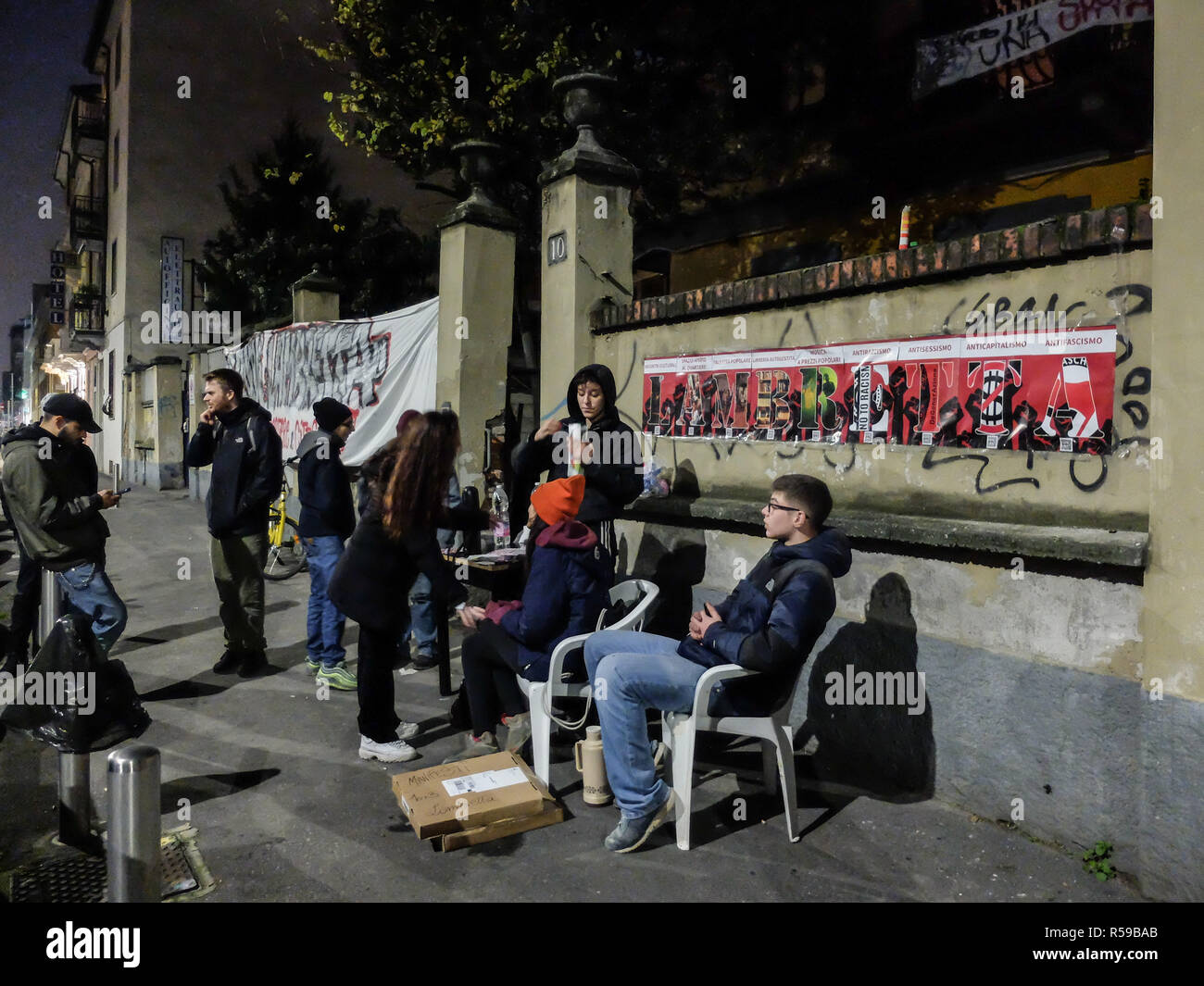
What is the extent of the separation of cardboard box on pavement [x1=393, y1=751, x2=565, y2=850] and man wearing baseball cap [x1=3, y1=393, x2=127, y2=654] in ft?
7.72

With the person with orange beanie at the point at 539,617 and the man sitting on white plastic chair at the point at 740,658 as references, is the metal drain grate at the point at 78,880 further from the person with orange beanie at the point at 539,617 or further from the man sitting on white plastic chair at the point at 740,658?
the man sitting on white plastic chair at the point at 740,658

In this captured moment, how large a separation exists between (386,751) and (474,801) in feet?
3.17

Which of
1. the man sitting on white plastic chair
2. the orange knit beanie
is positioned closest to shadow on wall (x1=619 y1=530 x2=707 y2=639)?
the orange knit beanie

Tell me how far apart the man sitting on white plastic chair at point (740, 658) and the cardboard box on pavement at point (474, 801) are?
37cm

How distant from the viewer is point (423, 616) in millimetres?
5891

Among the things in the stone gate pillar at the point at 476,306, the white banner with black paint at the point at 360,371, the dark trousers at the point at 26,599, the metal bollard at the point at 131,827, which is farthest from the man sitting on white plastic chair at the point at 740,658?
the white banner with black paint at the point at 360,371

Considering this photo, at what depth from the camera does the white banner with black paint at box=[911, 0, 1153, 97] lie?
10.0 m

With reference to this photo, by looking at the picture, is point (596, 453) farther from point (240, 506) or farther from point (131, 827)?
point (131, 827)

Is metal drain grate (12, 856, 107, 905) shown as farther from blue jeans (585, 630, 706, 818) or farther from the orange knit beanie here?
the orange knit beanie

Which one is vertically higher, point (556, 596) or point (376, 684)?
point (556, 596)

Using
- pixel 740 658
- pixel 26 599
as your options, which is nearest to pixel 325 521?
pixel 26 599

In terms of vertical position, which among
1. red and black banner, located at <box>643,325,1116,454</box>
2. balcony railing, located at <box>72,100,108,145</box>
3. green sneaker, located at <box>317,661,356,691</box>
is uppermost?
balcony railing, located at <box>72,100,108,145</box>
